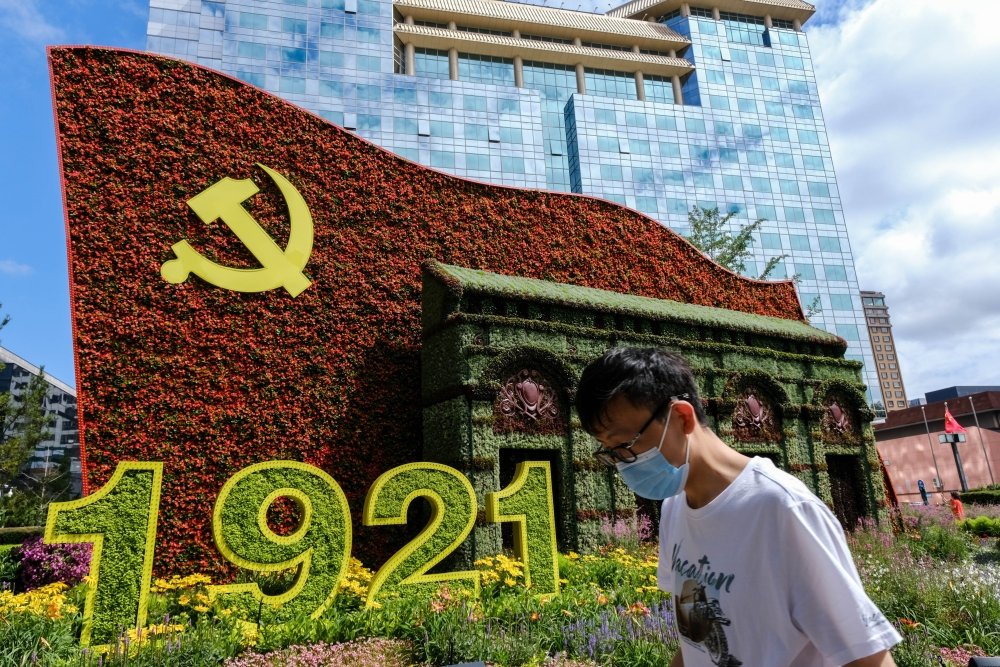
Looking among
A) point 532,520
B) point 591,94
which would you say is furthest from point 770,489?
point 591,94

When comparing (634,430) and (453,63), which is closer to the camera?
(634,430)

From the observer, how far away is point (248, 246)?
1046 centimetres

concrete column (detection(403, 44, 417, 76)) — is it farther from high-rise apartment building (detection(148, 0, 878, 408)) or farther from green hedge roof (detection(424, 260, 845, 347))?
green hedge roof (detection(424, 260, 845, 347))

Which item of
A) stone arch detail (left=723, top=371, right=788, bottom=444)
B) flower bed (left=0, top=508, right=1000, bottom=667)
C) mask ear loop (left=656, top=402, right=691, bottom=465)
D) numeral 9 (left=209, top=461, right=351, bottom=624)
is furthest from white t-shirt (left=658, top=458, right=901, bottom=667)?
stone arch detail (left=723, top=371, right=788, bottom=444)

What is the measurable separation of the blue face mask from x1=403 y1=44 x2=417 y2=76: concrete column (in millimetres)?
57643

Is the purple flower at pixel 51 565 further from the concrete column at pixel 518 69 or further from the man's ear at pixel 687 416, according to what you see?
the concrete column at pixel 518 69

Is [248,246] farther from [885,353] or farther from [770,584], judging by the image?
[885,353]

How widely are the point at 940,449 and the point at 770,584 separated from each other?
51520 millimetres

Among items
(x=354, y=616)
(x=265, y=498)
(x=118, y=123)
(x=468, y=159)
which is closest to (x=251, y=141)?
(x=118, y=123)

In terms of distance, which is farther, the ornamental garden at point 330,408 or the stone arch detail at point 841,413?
the stone arch detail at point 841,413

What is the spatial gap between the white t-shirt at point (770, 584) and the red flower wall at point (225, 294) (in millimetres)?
8926

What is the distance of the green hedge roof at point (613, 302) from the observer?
10.8 metres

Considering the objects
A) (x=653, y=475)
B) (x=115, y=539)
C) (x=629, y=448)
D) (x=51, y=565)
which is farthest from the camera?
(x=51, y=565)

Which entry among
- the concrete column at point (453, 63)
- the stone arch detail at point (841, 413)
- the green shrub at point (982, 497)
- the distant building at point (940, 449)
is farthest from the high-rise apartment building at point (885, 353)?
the stone arch detail at point (841, 413)
